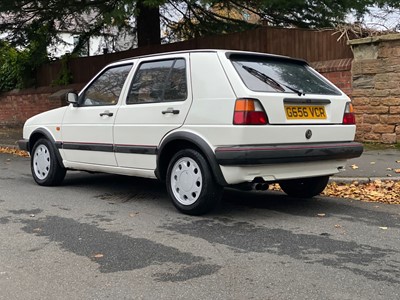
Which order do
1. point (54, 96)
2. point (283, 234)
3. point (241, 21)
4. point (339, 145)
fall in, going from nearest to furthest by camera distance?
point (283, 234), point (339, 145), point (241, 21), point (54, 96)

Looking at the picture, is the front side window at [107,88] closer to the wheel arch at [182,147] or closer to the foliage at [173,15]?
the wheel arch at [182,147]

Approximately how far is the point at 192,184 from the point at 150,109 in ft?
3.40

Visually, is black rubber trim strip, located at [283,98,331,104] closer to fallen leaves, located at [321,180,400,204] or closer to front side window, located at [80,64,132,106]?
fallen leaves, located at [321,180,400,204]

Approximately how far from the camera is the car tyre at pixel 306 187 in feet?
20.2

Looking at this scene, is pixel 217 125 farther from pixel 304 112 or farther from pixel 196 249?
pixel 196 249

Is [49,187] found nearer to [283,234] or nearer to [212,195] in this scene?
[212,195]

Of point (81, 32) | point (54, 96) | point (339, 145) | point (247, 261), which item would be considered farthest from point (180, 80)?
point (54, 96)

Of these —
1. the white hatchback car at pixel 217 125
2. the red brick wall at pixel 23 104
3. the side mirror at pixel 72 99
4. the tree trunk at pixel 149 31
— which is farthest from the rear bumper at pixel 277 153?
the red brick wall at pixel 23 104

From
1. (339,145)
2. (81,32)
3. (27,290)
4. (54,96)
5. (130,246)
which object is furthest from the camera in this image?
(54,96)

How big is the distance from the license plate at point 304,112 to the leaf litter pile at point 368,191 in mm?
1623

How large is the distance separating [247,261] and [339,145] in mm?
2109

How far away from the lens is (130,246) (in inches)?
173

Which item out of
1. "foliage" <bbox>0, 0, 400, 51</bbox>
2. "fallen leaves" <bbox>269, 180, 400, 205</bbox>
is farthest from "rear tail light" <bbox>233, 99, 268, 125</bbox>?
"foliage" <bbox>0, 0, 400, 51</bbox>

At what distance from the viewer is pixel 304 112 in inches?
206
